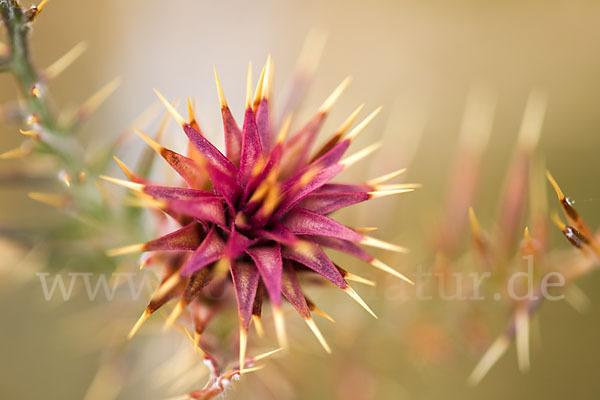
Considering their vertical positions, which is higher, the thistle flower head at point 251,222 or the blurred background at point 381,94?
the thistle flower head at point 251,222

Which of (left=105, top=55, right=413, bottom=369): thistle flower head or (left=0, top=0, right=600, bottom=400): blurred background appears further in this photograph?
(left=0, top=0, right=600, bottom=400): blurred background

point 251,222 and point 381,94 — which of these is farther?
point 381,94

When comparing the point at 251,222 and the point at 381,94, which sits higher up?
the point at 251,222

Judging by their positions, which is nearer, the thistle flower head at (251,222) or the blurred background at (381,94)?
the thistle flower head at (251,222)

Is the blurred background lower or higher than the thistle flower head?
lower

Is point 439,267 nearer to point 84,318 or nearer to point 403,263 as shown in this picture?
point 403,263
